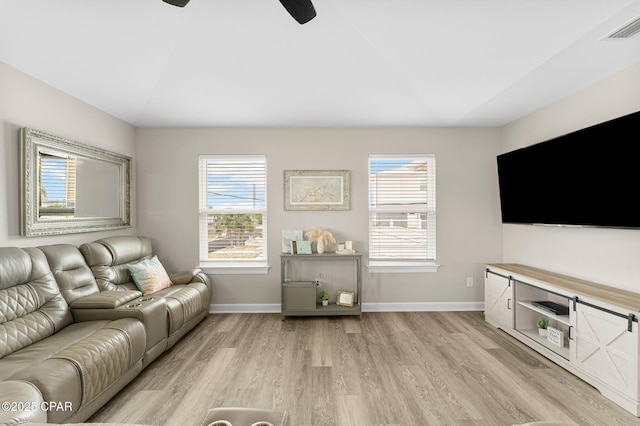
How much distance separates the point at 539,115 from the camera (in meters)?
3.64

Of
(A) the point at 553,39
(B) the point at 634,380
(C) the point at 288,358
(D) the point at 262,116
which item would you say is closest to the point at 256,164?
(D) the point at 262,116

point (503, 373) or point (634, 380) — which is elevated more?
point (634, 380)

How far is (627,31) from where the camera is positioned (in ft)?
7.00

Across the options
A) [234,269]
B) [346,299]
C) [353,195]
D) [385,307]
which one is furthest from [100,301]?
[385,307]

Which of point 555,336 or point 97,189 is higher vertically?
point 97,189

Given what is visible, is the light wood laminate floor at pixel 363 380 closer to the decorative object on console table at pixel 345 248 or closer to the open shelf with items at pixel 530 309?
the open shelf with items at pixel 530 309

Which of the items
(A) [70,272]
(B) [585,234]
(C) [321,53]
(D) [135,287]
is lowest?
(D) [135,287]

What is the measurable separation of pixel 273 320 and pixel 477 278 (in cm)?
281

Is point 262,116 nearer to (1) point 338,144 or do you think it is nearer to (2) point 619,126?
(1) point 338,144

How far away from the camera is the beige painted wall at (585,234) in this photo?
2.62 meters

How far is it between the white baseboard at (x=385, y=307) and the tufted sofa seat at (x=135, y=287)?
324mm

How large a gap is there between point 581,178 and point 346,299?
108 inches

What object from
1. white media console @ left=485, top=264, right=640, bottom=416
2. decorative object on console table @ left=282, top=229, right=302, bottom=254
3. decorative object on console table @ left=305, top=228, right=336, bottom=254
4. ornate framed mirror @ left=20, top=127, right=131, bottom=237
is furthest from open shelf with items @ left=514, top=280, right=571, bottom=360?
ornate framed mirror @ left=20, top=127, right=131, bottom=237

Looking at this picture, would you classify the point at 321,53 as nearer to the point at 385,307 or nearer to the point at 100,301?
the point at 100,301
